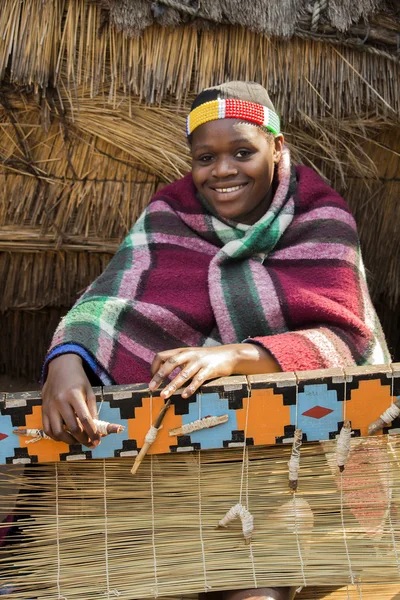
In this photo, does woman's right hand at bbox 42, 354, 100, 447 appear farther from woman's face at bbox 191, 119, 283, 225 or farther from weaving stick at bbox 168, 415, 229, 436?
woman's face at bbox 191, 119, 283, 225

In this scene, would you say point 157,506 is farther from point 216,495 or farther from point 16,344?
point 16,344

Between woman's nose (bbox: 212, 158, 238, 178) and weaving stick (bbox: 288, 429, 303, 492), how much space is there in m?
0.80

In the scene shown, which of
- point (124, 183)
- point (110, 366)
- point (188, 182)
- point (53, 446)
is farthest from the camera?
point (124, 183)

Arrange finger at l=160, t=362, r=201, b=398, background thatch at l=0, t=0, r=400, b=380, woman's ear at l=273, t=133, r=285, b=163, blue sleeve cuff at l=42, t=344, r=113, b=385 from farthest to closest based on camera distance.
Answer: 1. background thatch at l=0, t=0, r=400, b=380
2. woman's ear at l=273, t=133, r=285, b=163
3. blue sleeve cuff at l=42, t=344, r=113, b=385
4. finger at l=160, t=362, r=201, b=398

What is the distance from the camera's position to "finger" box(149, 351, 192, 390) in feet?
4.55

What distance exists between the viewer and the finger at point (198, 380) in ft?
4.47

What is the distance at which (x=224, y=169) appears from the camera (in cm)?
196

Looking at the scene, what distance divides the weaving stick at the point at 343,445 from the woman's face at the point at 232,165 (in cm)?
79

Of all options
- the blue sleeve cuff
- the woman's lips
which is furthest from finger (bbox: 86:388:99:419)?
the woman's lips

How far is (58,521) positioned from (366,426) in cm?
61

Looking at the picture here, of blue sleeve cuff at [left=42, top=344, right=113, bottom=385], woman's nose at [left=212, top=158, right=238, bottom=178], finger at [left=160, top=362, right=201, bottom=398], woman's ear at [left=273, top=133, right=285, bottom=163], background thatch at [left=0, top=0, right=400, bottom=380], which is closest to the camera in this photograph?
finger at [left=160, top=362, right=201, bottom=398]

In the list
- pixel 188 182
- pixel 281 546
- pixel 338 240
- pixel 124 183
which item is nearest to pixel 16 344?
pixel 124 183

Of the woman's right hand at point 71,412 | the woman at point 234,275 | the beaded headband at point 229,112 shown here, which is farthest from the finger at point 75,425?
the beaded headband at point 229,112

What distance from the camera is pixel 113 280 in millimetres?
1910
